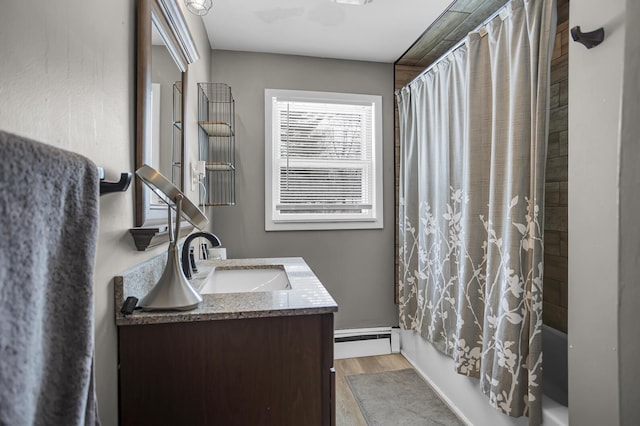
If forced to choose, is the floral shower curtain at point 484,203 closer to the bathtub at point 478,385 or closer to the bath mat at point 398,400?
the bathtub at point 478,385

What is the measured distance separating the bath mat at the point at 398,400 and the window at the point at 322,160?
3.69ft

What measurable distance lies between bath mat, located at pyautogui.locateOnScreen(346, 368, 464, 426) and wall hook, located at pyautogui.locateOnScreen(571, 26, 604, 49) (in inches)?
73.3

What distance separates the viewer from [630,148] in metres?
0.97

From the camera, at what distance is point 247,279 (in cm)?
175

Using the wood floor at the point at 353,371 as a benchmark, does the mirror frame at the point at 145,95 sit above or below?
above

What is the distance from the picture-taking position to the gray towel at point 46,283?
14.3 inches

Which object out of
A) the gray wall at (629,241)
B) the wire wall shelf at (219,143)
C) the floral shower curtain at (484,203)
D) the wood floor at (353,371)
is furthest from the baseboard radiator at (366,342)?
the gray wall at (629,241)

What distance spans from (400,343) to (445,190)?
4.59ft

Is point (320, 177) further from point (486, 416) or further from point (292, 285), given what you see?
point (486, 416)

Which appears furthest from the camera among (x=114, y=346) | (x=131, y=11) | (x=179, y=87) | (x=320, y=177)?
(x=320, y=177)

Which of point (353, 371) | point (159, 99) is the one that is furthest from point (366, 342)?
point (159, 99)

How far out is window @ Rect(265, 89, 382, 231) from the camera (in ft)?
8.60

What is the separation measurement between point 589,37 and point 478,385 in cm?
162

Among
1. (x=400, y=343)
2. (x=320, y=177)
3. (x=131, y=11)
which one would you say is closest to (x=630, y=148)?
(x=131, y=11)
